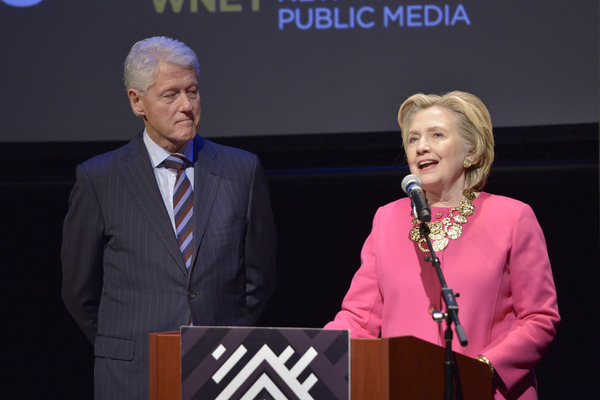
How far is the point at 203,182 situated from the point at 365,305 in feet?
2.28

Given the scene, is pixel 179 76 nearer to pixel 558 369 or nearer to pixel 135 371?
pixel 135 371

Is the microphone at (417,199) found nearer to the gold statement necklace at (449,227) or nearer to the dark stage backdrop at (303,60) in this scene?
the gold statement necklace at (449,227)

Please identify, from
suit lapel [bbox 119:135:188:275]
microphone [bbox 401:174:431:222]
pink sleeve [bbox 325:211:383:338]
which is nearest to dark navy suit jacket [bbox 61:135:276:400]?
suit lapel [bbox 119:135:188:275]

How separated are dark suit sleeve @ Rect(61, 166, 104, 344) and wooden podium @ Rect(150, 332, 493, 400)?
2.77 ft

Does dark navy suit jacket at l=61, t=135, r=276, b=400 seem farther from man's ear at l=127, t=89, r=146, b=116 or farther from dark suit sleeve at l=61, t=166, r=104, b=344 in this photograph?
man's ear at l=127, t=89, r=146, b=116

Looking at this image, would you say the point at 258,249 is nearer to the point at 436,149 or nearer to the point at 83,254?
the point at 83,254

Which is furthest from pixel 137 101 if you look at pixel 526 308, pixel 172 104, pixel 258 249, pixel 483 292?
pixel 526 308

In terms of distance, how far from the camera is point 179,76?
105 inches

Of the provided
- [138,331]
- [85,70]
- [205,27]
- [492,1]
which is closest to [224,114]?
[205,27]

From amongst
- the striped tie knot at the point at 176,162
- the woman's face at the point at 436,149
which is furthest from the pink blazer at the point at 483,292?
the striped tie knot at the point at 176,162

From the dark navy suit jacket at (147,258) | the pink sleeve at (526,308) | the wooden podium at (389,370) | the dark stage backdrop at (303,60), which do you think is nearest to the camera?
the wooden podium at (389,370)

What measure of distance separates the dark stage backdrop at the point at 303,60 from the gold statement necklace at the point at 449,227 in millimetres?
2093

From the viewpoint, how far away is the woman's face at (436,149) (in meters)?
2.35

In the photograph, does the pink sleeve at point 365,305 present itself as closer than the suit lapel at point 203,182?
Yes
